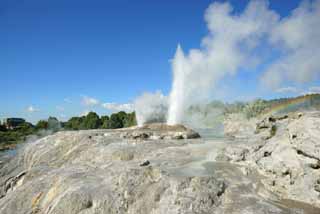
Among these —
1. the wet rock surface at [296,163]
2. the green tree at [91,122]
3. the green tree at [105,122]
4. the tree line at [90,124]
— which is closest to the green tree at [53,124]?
the tree line at [90,124]

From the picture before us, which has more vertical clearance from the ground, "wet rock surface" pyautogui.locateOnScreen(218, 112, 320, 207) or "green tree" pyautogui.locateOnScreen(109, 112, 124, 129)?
"green tree" pyautogui.locateOnScreen(109, 112, 124, 129)

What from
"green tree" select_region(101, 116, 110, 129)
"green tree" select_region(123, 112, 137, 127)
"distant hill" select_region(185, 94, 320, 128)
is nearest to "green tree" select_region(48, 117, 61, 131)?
"green tree" select_region(101, 116, 110, 129)

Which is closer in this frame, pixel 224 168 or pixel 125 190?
pixel 125 190

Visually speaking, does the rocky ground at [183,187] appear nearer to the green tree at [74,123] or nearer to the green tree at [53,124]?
the green tree at [74,123]

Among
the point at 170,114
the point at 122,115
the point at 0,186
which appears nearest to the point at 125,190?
the point at 0,186

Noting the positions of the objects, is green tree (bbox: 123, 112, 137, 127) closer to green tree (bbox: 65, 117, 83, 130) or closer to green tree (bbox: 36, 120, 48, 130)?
green tree (bbox: 65, 117, 83, 130)

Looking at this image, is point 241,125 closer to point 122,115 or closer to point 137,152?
point 122,115

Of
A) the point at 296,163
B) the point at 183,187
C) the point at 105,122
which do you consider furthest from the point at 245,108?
the point at 183,187

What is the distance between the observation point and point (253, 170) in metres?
16.5

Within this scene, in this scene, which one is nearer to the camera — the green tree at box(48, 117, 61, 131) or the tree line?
the tree line

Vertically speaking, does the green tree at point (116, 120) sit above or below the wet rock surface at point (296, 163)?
above

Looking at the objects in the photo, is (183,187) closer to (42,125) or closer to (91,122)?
(91,122)

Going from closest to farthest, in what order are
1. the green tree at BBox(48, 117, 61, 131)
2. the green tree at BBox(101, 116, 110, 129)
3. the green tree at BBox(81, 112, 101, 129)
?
the green tree at BBox(101, 116, 110, 129), the green tree at BBox(81, 112, 101, 129), the green tree at BBox(48, 117, 61, 131)

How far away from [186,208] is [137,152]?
12565 millimetres
